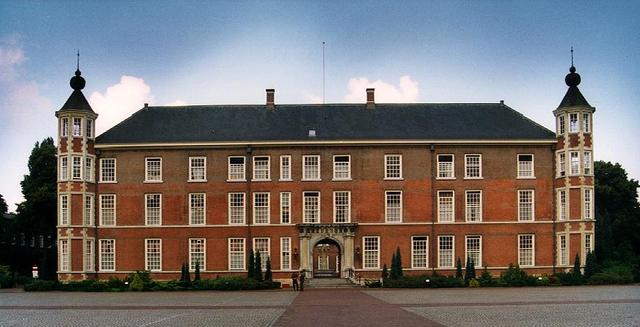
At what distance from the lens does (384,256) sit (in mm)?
58406

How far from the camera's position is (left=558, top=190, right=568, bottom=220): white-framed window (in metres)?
58.1

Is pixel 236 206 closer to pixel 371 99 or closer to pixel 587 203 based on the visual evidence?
pixel 371 99

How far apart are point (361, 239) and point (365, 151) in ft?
20.3

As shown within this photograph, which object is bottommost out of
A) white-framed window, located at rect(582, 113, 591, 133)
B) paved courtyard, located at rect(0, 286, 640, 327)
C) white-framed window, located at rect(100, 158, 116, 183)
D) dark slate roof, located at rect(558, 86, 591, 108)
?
paved courtyard, located at rect(0, 286, 640, 327)

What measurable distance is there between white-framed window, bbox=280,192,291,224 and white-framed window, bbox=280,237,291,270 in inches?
52.1

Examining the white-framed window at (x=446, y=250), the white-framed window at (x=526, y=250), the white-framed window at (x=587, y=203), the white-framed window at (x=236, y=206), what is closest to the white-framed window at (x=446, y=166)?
the white-framed window at (x=446, y=250)

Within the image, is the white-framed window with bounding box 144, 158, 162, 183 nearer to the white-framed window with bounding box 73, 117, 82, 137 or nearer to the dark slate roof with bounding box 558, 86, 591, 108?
the white-framed window with bounding box 73, 117, 82, 137

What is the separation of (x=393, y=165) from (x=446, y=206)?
185 inches

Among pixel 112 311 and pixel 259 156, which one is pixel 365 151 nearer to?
pixel 259 156

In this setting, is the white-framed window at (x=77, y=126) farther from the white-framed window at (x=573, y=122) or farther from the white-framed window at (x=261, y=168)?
the white-framed window at (x=573, y=122)

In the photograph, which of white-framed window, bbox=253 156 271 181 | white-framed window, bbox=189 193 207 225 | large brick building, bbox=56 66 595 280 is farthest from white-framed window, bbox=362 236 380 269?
white-framed window, bbox=189 193 207 225

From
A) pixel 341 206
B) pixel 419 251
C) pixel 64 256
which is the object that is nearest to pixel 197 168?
pixel 341 206

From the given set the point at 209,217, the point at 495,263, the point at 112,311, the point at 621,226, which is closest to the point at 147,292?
the point at 209,217

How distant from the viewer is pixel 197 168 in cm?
5956
